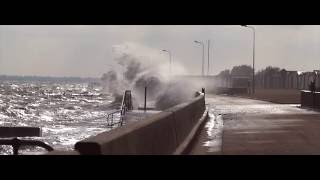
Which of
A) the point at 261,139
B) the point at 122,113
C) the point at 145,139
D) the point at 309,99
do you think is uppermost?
the point at 145,139

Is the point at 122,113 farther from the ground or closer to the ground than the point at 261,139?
closer to the ground

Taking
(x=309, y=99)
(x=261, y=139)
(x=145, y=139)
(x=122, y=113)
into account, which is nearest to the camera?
(x=145, y=139)

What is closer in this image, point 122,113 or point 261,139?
point 261,139

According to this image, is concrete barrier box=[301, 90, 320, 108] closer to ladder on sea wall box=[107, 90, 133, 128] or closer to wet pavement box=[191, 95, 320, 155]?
wet pavement box=[191, 95, 320, 155]

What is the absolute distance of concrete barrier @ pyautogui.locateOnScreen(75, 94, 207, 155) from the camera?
24.1ft

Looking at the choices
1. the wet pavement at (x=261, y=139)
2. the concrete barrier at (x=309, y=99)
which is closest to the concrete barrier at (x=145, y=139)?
the wet pavement at (x=261, y=139)

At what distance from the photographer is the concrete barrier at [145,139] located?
736 cm

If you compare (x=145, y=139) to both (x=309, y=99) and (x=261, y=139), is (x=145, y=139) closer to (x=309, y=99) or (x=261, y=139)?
(x=261, y=139)

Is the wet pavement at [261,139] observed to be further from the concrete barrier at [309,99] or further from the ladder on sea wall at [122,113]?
the ladder on sea wall at [122,113]

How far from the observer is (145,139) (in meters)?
10.0

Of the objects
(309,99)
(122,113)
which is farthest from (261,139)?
(122,113)
